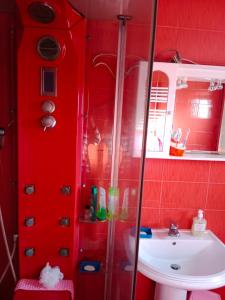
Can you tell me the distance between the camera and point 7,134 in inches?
54.3

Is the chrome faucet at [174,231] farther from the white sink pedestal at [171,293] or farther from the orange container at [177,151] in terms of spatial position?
the orange container at [177,151]

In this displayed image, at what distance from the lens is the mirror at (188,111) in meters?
1.43

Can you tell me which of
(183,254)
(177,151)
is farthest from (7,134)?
(183,254)

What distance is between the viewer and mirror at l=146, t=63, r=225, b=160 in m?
1.43

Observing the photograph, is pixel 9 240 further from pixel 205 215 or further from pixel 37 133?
pixel 205 215

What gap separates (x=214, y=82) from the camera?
149cm

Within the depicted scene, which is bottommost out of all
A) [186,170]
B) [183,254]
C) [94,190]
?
[183,254]

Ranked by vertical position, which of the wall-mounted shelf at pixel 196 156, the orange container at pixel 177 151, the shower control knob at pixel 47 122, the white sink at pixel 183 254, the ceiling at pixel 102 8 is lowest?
the white sink at pixel 183 254

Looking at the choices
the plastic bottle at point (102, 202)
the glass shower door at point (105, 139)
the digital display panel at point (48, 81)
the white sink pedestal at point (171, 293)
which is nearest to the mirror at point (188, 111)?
the glass shower door at point (105, 139)

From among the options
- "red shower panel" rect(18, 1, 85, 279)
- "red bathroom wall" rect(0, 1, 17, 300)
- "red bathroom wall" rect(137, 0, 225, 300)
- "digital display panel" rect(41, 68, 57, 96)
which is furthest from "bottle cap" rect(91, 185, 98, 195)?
"digital display panel" rect(41, 68, 57, 96)

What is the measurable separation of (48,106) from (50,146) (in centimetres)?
19

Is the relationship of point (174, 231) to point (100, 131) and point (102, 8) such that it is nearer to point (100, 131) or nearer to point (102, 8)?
point (100, 131)

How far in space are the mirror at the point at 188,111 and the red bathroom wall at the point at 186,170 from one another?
7 cm

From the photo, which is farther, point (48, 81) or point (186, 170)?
point (186, 170)
